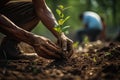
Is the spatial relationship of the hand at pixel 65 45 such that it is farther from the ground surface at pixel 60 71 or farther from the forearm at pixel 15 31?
the forearm at pixel 15 31

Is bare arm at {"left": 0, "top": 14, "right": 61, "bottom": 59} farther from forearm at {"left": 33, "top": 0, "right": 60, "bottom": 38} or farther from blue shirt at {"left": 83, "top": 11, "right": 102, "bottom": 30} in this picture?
blue shirt at {"left": 83, "top": 11, "right": 102, "bottom": 30}

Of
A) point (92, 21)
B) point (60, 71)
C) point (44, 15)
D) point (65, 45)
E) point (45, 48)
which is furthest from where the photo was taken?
point (92, 21)

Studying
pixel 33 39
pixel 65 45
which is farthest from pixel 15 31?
pixel 65 45

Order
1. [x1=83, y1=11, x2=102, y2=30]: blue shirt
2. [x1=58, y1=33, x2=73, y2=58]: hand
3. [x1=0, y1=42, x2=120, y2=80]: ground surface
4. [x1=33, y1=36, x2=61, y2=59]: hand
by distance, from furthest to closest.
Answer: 1. [x1=83, y1=11, x2=102, y2=30]: blue shirt
2. [x1=58, y1=33, x2=73, y2=58]: hand
3. [x1=33, y1=36, x2=61, y2=59]: hand
4. [x1=0, y1=42, x2=120, y2=80]: ground surface

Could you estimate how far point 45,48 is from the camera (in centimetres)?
361

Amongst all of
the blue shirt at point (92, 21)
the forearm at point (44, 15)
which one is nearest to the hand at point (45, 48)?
the forearm at point (44, 15)

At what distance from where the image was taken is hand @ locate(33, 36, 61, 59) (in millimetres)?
3584

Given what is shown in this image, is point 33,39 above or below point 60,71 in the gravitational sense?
above

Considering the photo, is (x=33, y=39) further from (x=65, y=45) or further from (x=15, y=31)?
(x=65, y=45)

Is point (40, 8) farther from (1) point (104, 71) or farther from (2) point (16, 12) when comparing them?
(1) point (104, 71)

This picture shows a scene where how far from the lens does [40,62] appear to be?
4.00 m

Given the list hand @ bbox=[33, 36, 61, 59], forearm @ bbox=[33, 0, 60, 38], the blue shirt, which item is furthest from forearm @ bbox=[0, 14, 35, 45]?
the blue shirt

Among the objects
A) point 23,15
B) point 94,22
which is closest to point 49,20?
point 23,15

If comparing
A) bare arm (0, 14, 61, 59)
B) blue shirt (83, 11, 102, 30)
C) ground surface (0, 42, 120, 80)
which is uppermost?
bare arm (0, 14, 61, 59)
